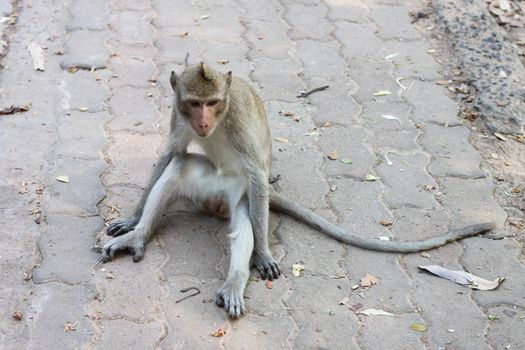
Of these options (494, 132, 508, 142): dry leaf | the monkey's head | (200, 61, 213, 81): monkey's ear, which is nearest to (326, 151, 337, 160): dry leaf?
(494, 132, 508, 142): dry leaf

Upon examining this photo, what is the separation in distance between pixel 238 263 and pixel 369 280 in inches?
26.8

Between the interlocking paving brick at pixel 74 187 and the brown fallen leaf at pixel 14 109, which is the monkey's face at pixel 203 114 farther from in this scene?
the brown fallen leaf at pixel 14 109

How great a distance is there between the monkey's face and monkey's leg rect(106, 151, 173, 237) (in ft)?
1.44

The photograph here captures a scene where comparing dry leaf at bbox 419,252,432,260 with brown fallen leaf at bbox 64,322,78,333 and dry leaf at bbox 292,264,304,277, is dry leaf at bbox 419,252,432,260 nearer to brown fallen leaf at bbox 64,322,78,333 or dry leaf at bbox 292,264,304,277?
dry leaf at bbox 292,264,304,277

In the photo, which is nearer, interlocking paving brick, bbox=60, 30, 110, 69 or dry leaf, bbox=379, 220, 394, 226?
dry leaf, bbox=379, 220, 394, 226

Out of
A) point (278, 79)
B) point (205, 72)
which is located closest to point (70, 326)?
point (205, 72)

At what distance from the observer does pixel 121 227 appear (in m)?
4.64

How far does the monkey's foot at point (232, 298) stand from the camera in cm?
411

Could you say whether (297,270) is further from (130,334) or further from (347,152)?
(347,152)

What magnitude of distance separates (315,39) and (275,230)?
2.54 meters

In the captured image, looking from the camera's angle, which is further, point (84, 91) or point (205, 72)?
point (84, 91)

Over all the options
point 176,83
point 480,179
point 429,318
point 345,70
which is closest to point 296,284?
point 429,318

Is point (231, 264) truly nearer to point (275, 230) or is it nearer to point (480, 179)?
point (275, 230)

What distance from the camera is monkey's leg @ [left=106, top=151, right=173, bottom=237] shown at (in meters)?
4.63
